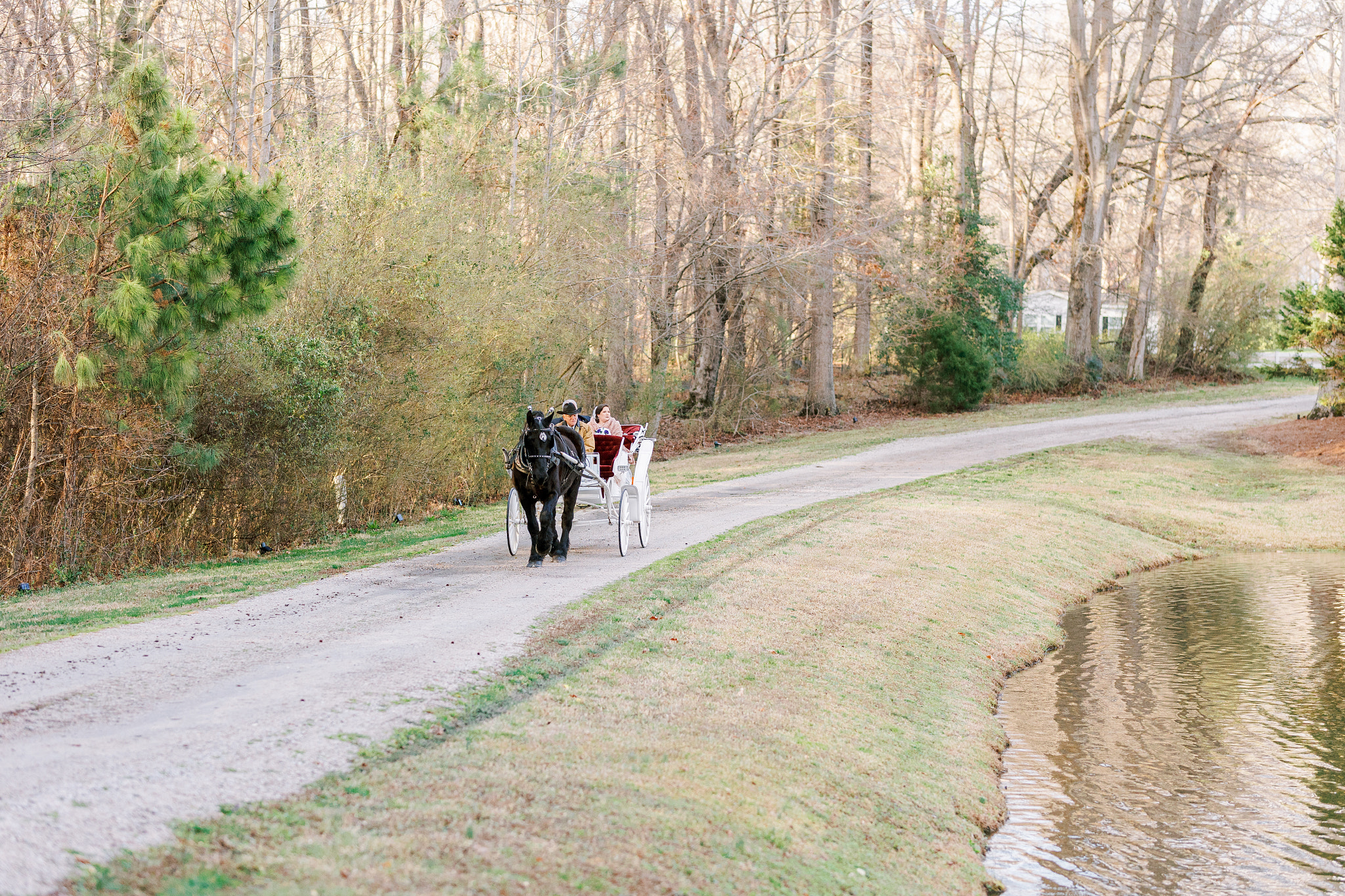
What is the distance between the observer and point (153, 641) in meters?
8.77

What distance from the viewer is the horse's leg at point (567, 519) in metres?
12.6

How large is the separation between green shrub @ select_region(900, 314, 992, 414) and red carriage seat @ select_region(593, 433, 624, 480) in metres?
21.9

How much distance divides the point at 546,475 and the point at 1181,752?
19.7 feet

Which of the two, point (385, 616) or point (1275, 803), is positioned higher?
point (385, 616)

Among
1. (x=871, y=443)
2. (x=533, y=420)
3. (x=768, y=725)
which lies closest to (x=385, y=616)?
(x=533, y=420)

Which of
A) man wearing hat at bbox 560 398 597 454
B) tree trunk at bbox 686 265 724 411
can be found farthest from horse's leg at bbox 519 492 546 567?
tree trunk at bbox 686 265 724 411

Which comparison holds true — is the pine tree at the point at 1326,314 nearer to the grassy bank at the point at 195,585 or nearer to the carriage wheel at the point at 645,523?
the carriage wheel at the point at 645,523

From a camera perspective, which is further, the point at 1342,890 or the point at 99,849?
the point at 1342,890

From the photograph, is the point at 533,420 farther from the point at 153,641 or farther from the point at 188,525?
the point at 188,525

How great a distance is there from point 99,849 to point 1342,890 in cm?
659

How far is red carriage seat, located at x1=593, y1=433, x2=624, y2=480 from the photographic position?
46.1ft

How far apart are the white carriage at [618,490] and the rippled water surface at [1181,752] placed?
437 centimetres

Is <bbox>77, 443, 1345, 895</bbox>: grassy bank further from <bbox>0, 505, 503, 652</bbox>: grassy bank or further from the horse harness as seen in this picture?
<bbox>0, 505, 503, 652</bbox>: grassy bank

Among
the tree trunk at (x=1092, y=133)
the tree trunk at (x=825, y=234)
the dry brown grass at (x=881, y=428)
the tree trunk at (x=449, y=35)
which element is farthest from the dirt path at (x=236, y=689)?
the tree trunk at (x=1092, y=133)
